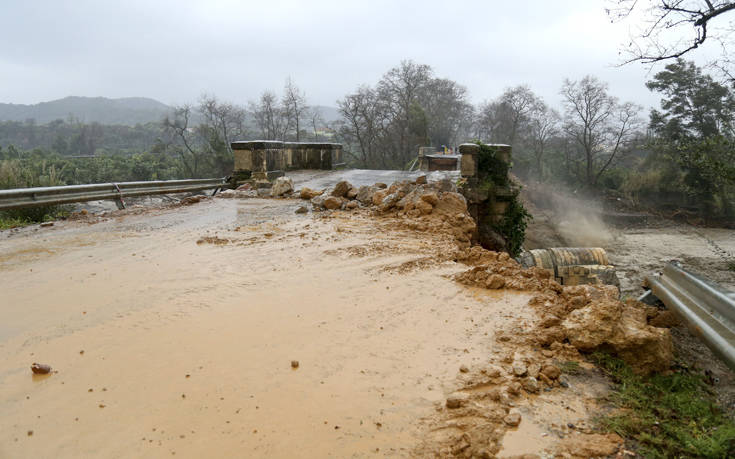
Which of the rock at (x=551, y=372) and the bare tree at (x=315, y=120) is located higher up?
the bare tree at (x=315, y=120)

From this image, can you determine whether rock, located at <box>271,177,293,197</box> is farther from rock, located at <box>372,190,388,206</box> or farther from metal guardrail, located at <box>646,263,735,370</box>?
metal guardrail, located at <box>646,263,735,370</box>

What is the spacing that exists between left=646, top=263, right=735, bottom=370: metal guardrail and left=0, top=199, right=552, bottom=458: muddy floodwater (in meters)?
1.21

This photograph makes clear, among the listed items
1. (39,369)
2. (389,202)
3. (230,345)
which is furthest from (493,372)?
(389,202)

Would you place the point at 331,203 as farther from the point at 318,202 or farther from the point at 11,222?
the point at 11,222

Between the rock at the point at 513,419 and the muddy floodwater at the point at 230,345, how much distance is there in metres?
0.14

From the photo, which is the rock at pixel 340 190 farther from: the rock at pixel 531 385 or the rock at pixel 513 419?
the rock at pixel 513 419

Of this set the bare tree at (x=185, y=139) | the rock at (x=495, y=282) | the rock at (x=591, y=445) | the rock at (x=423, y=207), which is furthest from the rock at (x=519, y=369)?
the bare tree at (x=185, y=139)

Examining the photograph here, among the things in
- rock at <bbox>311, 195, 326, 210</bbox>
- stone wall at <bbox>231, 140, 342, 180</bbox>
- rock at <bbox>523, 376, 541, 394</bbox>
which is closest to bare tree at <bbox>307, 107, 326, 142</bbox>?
stone wall at <bbox>231, 140, 342, 180</bbox>

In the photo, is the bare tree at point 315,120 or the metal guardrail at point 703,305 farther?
the bare tree at point 315,120

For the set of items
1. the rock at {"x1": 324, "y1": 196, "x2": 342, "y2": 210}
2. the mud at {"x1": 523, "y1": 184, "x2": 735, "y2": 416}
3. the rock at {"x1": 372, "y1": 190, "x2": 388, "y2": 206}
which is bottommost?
the mud at {"x1": 523, "y1": 184, "x2": 735, "y2": 416}

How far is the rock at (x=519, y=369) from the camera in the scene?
2.76 metres

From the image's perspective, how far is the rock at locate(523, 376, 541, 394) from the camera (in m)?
2.62

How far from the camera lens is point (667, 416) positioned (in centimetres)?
241

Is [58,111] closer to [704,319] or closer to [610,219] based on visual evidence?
[610,219]
